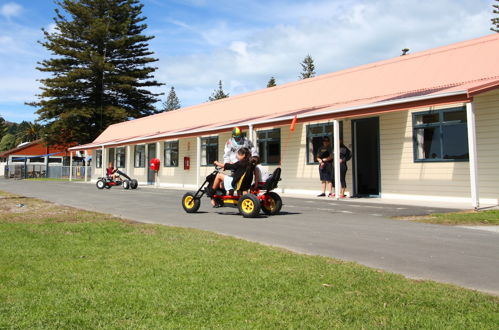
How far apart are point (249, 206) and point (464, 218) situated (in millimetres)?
3868

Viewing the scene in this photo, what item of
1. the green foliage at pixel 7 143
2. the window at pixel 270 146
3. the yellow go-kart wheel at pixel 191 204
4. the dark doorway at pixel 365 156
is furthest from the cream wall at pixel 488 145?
the green foliage at pixel 7 143

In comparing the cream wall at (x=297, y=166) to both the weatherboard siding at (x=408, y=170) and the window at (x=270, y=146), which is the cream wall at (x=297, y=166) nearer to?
the window at (x=270, y=146)

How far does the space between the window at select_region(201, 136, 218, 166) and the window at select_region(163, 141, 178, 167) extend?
2.52 metres

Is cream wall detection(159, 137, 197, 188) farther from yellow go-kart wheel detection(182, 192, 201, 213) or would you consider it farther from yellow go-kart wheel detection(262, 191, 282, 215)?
yellow go-kart wheel detection(262, 191, 282, 215)

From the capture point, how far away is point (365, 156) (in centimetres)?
1500

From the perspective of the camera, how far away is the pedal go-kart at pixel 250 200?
820 centimetres

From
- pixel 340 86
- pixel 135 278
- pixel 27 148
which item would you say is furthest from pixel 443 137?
Answer: pixel 27 148

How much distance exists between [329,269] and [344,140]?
11.2 m

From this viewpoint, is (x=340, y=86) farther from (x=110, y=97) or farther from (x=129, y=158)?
(x=110, y=97)

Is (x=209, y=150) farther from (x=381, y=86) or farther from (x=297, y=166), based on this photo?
(x=381, y=86)

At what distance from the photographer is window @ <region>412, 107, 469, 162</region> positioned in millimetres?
11594

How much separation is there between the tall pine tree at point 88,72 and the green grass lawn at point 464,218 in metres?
A: 39.5

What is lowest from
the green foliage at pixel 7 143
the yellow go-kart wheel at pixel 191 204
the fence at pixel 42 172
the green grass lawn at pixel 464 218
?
the green grass lawn at pixel 464 218

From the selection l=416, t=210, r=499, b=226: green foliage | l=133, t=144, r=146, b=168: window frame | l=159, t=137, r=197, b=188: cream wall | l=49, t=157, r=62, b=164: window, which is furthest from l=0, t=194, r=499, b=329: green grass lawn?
l=49, t=157, r=62, b=164: window
